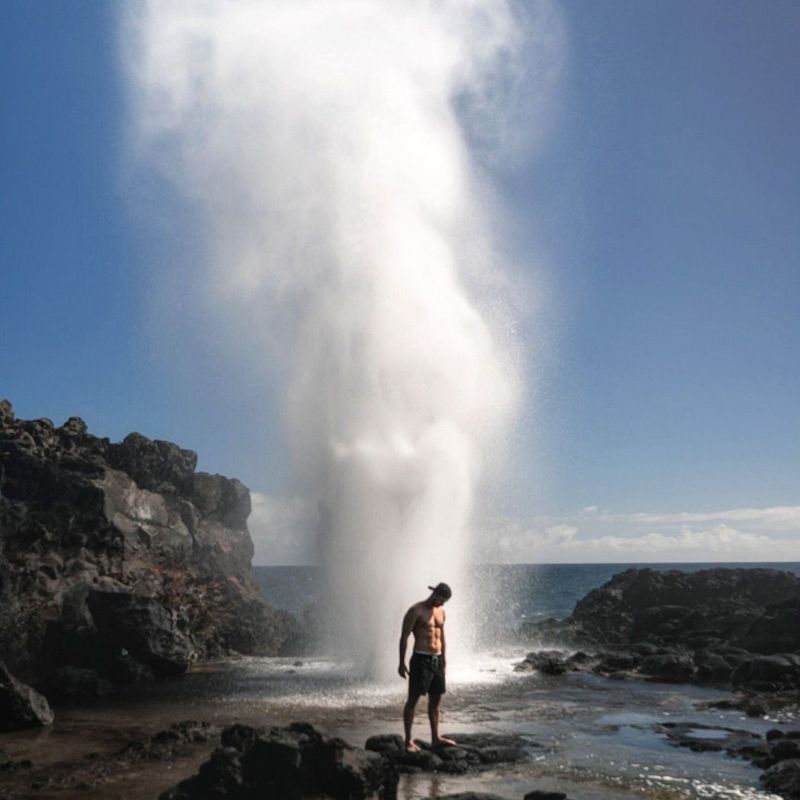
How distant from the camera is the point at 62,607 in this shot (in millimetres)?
25734

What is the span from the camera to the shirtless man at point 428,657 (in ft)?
37.8

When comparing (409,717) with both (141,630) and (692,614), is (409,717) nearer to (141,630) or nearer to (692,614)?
(141,630)

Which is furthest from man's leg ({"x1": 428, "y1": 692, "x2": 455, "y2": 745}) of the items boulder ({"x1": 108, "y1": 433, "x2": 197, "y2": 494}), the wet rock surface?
boulder ({"x1": 108, "y1": 433, "x2": 197, "y2": 494})

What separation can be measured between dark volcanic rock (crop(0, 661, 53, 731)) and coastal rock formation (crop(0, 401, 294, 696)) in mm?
5326

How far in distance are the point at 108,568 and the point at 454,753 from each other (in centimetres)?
2447

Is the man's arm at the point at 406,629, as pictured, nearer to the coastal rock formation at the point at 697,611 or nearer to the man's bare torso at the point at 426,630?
the man's bare torso at the point at 426,630

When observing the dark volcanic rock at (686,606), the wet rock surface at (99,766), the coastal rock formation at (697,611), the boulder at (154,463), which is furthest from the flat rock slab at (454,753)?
the boulder at (154,463)

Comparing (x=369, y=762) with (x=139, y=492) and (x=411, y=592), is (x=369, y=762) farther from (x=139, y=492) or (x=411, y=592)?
(x=139, y=492)

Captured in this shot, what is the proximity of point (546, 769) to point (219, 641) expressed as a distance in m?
24.1

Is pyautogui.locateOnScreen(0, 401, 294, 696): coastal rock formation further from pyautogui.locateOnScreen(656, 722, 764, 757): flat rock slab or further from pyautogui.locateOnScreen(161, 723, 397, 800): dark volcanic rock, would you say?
pyautogui.locateOnScreen(656, 722, 764, 757): flat rock slab

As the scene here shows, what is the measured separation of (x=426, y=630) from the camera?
11.8 meters

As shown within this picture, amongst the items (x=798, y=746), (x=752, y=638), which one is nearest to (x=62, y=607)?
(x=798, y=746)

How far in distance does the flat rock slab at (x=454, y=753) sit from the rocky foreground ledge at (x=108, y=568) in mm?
7918

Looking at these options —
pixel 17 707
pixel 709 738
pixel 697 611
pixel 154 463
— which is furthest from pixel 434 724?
pixel 154 463
